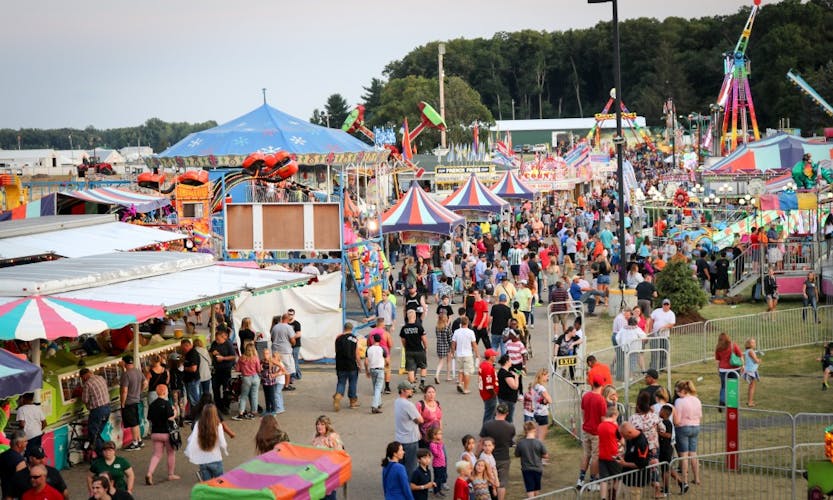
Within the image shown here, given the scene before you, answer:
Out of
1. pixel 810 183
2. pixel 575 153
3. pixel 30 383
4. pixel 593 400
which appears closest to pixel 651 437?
pixel 593 400

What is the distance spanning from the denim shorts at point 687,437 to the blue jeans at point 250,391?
613cm

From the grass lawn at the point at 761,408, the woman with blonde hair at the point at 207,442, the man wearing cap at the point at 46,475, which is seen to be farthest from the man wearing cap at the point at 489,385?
the man wearing cap at the point at 46,475

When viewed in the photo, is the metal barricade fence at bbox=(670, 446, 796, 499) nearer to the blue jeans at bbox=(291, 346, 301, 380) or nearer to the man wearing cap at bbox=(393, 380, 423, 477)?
the man wearing cap at bbox=(393, 380, 423, 477)

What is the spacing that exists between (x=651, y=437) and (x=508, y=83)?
5666 inches

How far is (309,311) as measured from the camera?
19.2m

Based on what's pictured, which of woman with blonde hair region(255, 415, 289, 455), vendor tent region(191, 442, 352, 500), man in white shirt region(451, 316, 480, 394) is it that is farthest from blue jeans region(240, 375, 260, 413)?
vendor tent region(191, 442, 352, 500)

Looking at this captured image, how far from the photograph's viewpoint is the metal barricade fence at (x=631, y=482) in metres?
9.79

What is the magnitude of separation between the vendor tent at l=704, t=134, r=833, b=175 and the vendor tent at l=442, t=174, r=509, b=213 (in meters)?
9.40

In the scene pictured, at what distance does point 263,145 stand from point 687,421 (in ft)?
47.5

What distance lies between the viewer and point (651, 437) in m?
10.7

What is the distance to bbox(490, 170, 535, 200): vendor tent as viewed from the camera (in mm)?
42938

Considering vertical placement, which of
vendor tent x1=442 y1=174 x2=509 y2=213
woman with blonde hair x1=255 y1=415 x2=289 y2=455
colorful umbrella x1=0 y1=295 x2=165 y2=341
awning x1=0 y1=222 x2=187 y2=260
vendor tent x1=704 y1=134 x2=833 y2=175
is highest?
vendor tent x1=704 y1=134 x2=833 y2=175

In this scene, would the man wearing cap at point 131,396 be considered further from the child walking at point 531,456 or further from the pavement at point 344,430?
the child walking at point 531,456

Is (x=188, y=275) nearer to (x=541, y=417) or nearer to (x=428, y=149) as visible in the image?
(x=541, y=417)
